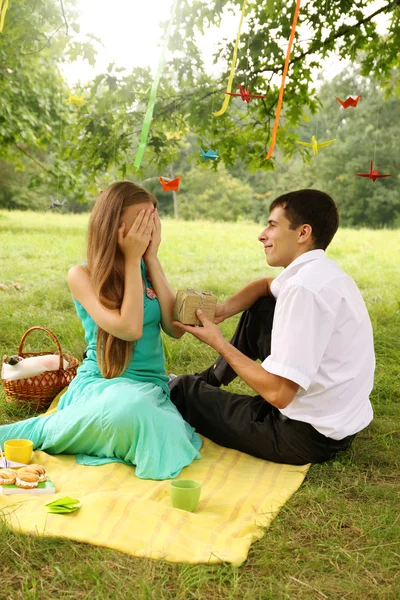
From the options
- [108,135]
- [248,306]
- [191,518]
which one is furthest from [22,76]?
[191,518]

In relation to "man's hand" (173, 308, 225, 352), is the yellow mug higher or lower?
lower

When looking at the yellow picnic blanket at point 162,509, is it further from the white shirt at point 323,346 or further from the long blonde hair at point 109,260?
the long blonde hair at point 109,260

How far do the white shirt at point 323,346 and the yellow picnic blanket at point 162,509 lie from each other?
33cm

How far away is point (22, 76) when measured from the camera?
12258 millimetres

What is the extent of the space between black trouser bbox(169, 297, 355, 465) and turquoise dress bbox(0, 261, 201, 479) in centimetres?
14

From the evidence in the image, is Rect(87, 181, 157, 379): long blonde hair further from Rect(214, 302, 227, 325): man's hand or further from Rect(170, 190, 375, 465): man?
Answer: Rect(214, 302, 227, 325): man's hand

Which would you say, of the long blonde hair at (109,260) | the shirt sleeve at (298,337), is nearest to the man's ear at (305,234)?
the shirt sleeve at (298,337)

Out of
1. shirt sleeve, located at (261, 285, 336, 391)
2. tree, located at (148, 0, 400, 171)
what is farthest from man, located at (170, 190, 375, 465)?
tree, located at (148, 0, 400, 171)

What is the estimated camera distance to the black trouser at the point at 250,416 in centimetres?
312

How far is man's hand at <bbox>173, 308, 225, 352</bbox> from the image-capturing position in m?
3.08

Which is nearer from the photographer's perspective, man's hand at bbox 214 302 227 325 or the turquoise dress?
the turquoise dress

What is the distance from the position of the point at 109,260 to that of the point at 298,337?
3.39 feet

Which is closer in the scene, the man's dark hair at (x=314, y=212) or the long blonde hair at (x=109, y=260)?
the man's dark hair at (x=314, y=212)

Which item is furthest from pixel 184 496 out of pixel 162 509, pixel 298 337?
pixel 298 337
